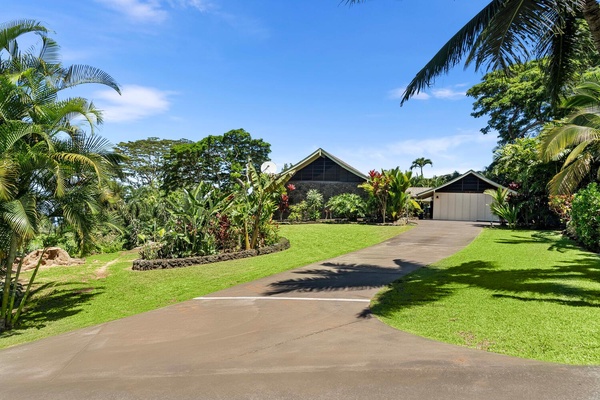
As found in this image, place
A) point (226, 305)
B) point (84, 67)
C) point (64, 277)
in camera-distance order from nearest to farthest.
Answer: point (226, 305) → point (84, 67) → point (64, 277)

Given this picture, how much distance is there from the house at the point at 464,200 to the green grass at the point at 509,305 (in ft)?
60.1

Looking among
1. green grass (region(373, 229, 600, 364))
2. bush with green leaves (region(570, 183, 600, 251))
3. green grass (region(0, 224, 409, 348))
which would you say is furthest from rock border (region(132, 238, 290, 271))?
bush with green leaves (region(570, 183, 600, 251))

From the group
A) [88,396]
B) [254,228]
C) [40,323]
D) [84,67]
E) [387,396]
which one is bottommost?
[40,323]

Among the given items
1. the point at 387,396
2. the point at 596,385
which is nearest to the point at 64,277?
the point at 387,396

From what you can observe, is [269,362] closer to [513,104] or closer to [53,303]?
[53,303]

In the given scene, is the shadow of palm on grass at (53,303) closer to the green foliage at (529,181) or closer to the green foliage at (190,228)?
the green foliage at (190,228)

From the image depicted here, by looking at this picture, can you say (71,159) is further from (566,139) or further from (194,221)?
(566,139)

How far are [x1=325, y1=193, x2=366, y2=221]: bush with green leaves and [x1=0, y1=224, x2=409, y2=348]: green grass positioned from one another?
9.93 meters

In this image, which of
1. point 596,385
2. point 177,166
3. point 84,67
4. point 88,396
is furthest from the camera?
point 177,166

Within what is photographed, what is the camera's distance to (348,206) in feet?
85.0

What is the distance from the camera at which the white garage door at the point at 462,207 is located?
1113 inches

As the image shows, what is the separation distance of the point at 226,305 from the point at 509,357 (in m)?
4.98

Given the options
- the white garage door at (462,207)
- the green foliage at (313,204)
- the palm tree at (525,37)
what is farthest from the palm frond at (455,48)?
the white garage door at (462,207)

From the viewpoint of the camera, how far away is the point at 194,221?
1321 centimetres
